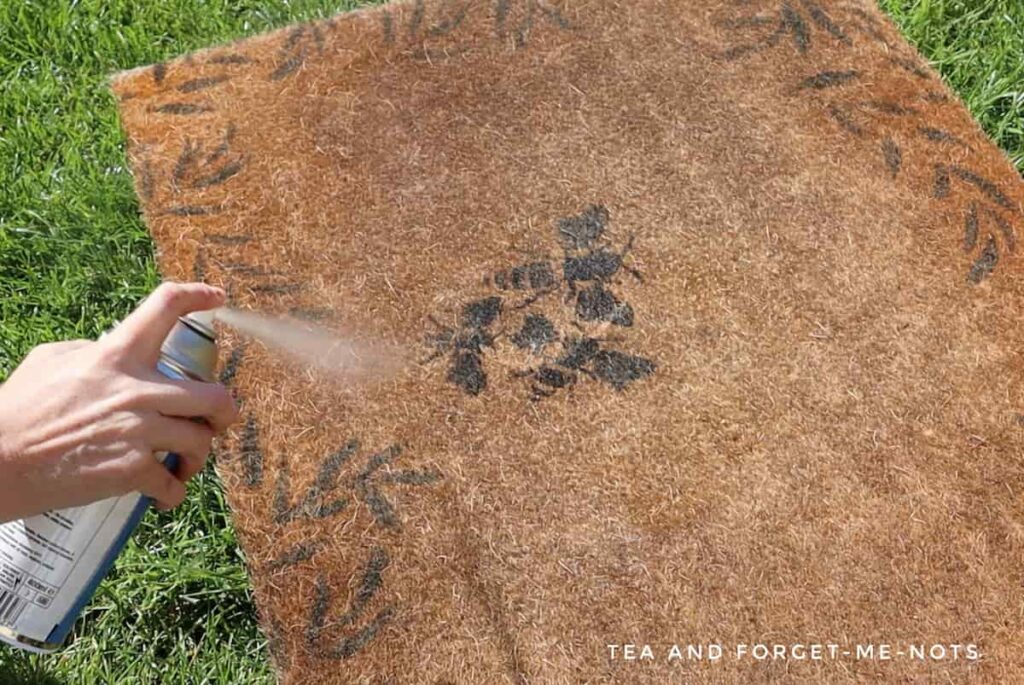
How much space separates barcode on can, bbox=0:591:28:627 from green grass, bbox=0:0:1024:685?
1.45ft

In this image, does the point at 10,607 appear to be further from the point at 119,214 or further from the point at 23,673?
the point at 119,214

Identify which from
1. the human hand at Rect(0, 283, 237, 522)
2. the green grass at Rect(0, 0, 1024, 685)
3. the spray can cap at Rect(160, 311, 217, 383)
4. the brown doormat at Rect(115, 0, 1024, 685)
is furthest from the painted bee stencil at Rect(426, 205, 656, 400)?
the human hand at Rect(0, 283, 237, 522)

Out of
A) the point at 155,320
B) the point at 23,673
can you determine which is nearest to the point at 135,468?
the point at 155,320

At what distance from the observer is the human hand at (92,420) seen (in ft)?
3.43

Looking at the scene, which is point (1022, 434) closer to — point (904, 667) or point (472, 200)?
point (904, 667)

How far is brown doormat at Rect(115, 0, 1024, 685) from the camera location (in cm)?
171

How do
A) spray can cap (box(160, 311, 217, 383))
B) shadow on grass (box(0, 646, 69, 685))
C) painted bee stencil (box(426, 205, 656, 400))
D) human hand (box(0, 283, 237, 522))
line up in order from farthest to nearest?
painted bee stencil (box(426, 205, 656, 400))
shadow on grass (box(0, 646, 69, 685))
spray can cap (box(160, 311, 217, 383))
human hand (box(0, 283, 237, 522))

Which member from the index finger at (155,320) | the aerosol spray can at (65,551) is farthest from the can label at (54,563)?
the index finger at (155,320)

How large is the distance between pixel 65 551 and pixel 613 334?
1113mm

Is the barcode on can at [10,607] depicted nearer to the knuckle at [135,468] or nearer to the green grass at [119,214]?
the knuckle at [135,468]

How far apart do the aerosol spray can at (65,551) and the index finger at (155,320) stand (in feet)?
0.18

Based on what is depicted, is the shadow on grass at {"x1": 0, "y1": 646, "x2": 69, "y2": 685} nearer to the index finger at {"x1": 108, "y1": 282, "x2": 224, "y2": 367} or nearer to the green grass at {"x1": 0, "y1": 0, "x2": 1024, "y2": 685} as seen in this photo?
the green grass at {"x1": 0, "y1": 0, "x2": 1024, "y2": 685}

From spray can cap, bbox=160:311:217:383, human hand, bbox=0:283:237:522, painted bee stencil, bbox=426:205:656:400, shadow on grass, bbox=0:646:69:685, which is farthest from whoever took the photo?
painted bee stencil, bbox=426:205:656:400

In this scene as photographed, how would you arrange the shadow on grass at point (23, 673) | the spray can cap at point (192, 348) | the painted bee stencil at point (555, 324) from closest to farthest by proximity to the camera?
the spray can cap at point (192, 348) → the shadow on grass at point (23, 673) → the painted bee stencil at point (555, 324)
